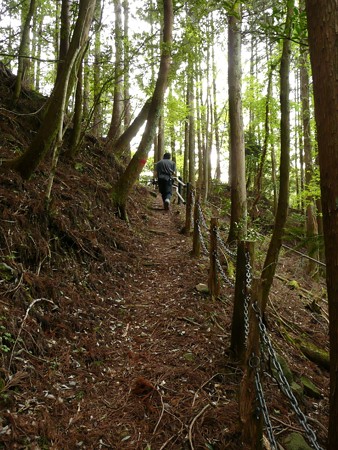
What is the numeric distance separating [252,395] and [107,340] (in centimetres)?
223

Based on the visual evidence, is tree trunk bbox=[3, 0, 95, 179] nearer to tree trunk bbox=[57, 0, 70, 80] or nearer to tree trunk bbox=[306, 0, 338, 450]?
tree trunk bbox=[57, 0, 70, 80]

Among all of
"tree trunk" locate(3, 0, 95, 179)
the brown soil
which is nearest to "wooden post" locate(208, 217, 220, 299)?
the brown soil

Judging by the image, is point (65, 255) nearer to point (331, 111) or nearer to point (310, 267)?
point (331, 111)

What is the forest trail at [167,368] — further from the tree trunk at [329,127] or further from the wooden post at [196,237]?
the tree trunk at [329,127]

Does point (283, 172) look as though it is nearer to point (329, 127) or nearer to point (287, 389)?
point (329, 127)

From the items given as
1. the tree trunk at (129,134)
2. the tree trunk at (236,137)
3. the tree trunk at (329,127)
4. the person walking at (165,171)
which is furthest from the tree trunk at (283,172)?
the person walking at (165,171)

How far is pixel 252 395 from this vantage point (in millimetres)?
2475

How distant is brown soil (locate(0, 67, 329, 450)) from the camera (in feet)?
9.35

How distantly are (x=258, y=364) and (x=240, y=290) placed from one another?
1.23 meters

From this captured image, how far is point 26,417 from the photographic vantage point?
2.68 meters

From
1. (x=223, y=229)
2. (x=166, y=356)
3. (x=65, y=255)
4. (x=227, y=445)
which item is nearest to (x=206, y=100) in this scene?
(x=223, y=229)

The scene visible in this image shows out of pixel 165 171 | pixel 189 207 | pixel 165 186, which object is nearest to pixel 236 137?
pixel 189 207

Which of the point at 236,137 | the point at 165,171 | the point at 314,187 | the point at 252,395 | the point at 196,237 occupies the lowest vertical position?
the point at 252,395

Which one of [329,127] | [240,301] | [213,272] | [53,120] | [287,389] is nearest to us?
[329,127]
